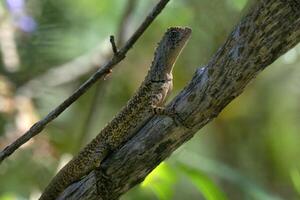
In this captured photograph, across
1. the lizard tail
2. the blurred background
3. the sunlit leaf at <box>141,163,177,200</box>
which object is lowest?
the lizard tail

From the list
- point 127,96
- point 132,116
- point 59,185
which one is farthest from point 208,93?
point 127,96

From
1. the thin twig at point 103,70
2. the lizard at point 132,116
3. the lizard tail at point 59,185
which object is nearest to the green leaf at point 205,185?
the lizard at point 132,116

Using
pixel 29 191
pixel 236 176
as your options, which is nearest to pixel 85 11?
pixel 29 191

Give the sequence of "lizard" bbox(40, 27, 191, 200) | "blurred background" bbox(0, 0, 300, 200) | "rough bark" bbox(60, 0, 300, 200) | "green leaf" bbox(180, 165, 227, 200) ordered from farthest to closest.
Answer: "blurred background" bbox(0, 0, 300, 200)
"green leaf" bbox(180, 165, 227, 200)
"lizard" bbox(40, 27, 191, 200)
"rough bark" bbox(60, 0, 300, 200)

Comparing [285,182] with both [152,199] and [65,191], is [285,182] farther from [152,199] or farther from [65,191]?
[65,191]

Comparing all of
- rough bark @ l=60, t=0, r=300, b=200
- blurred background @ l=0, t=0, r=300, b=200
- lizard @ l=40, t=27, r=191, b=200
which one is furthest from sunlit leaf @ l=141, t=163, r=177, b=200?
rough bark @ l=60, t=0, r=300, b=200

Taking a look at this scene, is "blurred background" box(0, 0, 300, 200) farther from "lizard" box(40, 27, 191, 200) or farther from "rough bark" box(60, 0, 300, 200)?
"rough bark" box(60, 0, 300, 200)

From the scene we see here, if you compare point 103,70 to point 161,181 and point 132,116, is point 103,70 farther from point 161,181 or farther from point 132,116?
point 161,181
